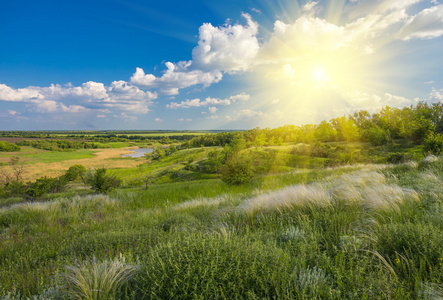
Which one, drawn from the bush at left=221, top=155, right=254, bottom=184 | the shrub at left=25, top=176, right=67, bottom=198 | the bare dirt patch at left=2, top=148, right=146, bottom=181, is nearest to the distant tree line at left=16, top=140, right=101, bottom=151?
the bare dirt patch at left=2, top=148, right=146, bottom=181

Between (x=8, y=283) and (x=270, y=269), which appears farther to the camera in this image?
(x=8, y=283)

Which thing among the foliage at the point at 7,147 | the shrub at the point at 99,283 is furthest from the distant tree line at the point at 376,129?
the foliage at the point at 7,147

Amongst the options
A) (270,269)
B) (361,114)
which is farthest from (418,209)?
(361,114)

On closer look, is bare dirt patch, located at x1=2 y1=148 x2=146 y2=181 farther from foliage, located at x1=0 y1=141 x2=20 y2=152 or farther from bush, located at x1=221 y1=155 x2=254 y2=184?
bush, located at x1=221 y1=155 x2=254 y2=184

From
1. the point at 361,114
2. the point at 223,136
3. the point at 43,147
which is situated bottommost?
the point at 43,147

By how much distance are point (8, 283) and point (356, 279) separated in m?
4.24

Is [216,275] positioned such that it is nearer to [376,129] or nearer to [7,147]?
[376,129]

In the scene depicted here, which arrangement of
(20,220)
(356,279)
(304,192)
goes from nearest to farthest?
1. (356,279)
2. (304,192)
3. (20,220)

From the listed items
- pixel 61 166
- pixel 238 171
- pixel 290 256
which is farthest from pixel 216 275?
pixel 61 166

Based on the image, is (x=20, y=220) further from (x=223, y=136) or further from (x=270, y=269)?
(x=223, y=136)

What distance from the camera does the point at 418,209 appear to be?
4.01 metres

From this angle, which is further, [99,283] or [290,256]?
[290,256]

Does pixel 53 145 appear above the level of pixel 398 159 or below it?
below

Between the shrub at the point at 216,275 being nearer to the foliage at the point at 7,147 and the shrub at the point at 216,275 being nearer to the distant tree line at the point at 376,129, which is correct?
the distant tree line at the point at 376,129
